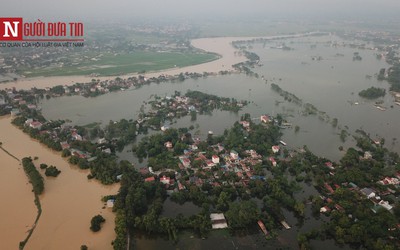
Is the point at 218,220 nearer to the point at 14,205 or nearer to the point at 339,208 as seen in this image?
the point at 339,208

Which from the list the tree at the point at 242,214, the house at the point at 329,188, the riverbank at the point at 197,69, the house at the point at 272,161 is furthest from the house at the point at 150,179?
the riverbank at the point at 197,69

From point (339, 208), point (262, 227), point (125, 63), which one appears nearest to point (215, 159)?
point (262, 227)

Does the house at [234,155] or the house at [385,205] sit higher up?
the house at [234,155]

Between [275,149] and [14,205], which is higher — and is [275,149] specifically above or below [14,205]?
above

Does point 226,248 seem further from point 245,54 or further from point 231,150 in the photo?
point 245,54

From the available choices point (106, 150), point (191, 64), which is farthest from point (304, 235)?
point (191, 64)

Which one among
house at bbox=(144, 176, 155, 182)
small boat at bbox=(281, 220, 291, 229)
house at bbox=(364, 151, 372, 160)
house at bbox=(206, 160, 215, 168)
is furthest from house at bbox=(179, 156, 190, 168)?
house at bbox=(364, 151, 372, 160)

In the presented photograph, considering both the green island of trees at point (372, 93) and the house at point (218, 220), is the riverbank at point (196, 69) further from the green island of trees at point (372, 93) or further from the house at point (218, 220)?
the house at point (218, 220)
